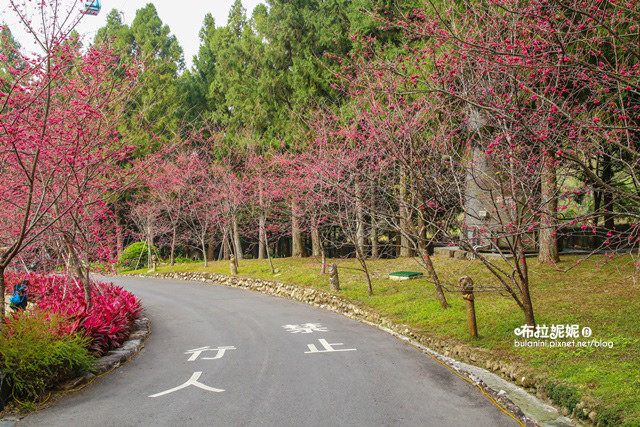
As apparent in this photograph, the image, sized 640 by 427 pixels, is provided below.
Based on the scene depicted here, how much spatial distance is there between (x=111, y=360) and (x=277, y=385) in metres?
3.30

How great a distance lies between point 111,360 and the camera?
26.9 feet

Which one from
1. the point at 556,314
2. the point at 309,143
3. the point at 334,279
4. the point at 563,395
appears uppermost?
the point at 309,143

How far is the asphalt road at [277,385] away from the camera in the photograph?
556cm

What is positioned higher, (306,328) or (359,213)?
(359,213)

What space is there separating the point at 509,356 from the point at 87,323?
23.1 feet

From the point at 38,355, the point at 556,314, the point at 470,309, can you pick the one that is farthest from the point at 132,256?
the point at 556,314

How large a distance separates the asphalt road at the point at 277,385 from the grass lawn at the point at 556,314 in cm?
102

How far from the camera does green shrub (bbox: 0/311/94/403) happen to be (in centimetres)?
636

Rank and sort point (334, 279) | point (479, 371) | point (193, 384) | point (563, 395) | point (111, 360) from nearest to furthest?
point (563, 395)
point (193, 384)
point (479, 371)
point (111, 360)
point (334, 279)

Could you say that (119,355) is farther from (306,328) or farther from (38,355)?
(306,328)

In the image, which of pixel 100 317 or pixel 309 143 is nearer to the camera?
pixel 100 317

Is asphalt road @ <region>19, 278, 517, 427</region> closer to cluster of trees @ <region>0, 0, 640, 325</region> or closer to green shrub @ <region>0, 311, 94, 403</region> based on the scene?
green shrub @ <region>0, 311, 94, 403</region>

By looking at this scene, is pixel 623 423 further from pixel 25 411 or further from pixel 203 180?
pixel 203 180

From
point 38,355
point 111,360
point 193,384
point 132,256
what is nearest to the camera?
point 38,355
